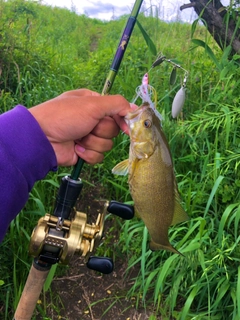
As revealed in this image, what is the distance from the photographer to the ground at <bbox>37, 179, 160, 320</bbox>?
2219 millimetres

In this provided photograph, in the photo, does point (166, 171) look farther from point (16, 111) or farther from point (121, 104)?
point (16, 111)

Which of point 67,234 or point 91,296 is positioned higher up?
point 67,234

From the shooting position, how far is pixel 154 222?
1.25 m

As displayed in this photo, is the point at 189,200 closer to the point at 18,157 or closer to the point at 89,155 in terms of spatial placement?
the point at 89,155


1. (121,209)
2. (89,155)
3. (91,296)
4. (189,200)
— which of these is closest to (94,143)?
(89,155)

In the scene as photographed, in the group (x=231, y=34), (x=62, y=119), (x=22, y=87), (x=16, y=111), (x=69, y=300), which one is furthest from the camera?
(x=22, y=87)

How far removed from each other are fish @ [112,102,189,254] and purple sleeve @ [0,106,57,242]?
0.29 meters

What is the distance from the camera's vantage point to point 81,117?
1285 millimetres

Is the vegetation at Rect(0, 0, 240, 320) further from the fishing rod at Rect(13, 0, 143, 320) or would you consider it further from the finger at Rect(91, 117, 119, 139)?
the finger at Rect(91, 117, 119, 139)

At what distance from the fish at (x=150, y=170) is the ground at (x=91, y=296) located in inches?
47.5

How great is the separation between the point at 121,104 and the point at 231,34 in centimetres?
190

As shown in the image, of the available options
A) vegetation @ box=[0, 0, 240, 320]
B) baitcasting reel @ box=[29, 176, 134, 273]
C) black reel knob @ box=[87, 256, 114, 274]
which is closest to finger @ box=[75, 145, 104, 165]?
baitcasting reel @ box=[29, 176, 134, 273]

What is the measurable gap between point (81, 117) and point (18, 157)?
0.28 metres

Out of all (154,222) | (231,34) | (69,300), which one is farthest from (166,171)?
(231,34)
